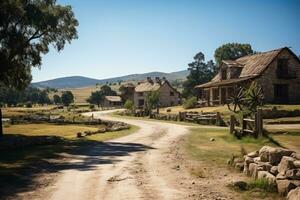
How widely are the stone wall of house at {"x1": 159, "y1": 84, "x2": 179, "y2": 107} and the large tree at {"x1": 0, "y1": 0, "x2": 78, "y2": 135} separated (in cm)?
5918

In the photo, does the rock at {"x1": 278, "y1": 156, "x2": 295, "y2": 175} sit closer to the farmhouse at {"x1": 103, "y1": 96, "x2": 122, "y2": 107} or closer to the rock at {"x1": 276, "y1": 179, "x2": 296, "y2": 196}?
the rock at {"x1": 276, "y1": 179, "x2": 296, "y2": 196}

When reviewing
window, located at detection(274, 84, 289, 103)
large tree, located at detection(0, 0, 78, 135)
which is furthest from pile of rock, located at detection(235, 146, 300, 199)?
window, located at detection(274, 84, 289, 103)

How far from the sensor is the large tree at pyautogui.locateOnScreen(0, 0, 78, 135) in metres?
32.7

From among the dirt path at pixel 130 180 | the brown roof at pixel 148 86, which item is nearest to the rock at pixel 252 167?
the dirt path at pixel 130 180

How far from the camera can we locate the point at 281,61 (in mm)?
51594

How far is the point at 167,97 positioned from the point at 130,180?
8588cm

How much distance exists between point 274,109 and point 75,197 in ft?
109

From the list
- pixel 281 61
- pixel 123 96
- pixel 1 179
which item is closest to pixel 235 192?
pixel 1 179

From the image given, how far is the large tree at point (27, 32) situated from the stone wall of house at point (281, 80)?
1042 inches

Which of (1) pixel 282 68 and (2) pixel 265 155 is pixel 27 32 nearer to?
(2) pixel 265 155

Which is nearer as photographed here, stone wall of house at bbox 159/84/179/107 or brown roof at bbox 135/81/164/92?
stone wall of house at bbox 159/84/179/107

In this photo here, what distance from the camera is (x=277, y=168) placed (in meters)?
13.1

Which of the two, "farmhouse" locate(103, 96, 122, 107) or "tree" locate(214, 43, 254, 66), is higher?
"tree" locate(214, 43, 254, 66)

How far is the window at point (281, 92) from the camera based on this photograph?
5159 cm
